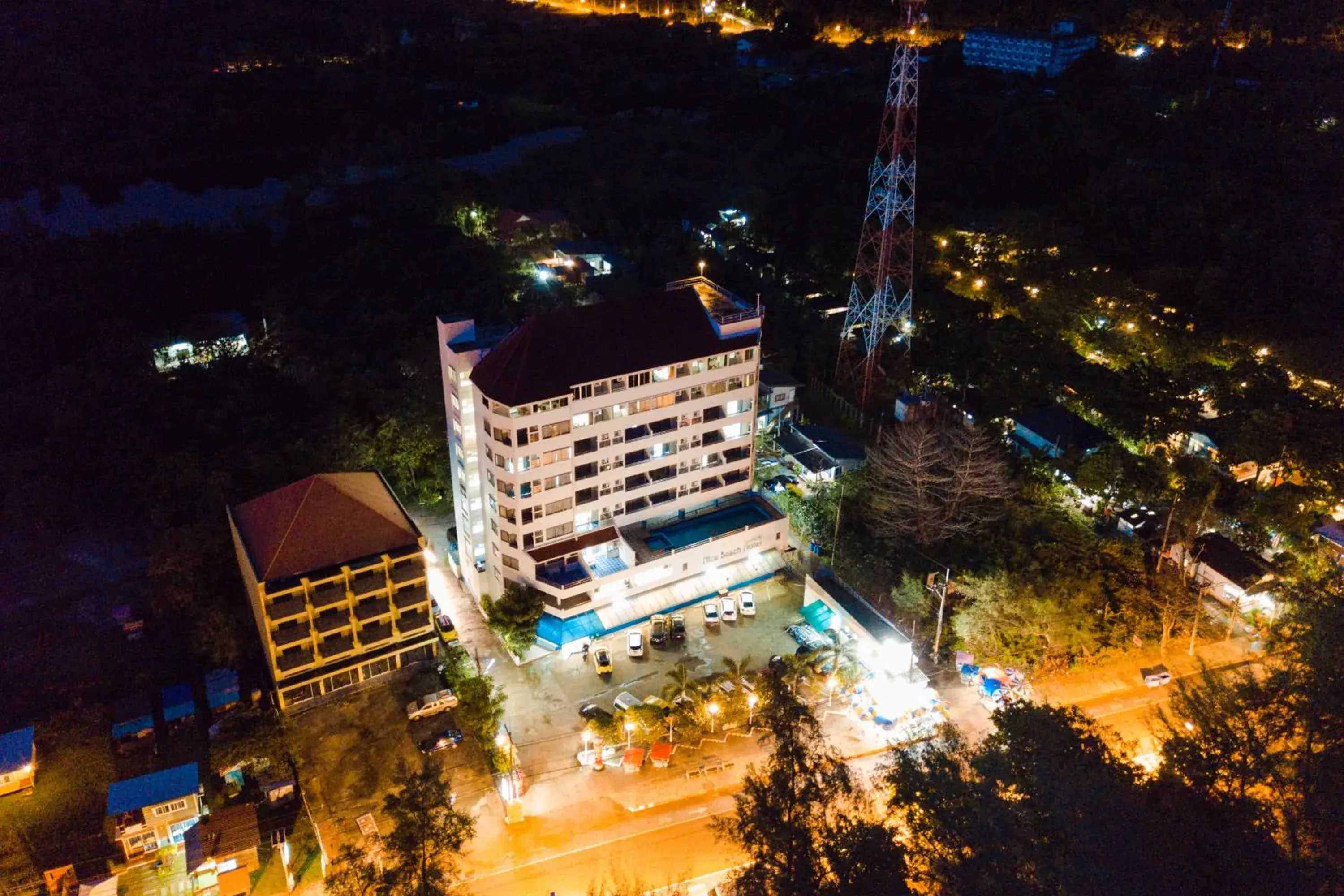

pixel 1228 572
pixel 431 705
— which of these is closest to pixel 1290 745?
pixel 1228 572

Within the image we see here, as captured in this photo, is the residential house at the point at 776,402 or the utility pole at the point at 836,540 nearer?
the utility pole at the point at 836,540

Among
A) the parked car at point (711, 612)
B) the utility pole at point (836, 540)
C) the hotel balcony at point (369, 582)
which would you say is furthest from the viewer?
the utility pole at point (836, 540)

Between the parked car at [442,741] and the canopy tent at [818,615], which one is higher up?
the canopy tent at [818,615]

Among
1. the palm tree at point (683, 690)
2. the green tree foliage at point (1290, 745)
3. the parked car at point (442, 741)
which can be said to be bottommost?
the parked car at point (442, 741)

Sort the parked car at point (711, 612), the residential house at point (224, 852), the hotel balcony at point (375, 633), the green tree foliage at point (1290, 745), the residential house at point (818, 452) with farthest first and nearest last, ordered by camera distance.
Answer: the residential house at point (818, 452) < the parked car at point (711, 612) < the hotel balcony at point (375, 633) < the residential house at point (224, 852) < the green tree foliage at point (1290, 745)

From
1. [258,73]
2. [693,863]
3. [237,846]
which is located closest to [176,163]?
[258,73]

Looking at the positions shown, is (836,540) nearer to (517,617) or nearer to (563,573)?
(563,573)

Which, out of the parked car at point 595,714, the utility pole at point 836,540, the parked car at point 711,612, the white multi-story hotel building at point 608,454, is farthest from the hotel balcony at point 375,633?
the utility pole at point 836,540

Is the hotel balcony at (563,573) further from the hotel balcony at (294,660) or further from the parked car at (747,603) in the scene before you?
the hotel balcony at (294,660)

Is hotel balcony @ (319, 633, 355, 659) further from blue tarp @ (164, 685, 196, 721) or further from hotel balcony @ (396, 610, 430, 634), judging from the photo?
blue tarp @ (164, 685, 196, 721)
